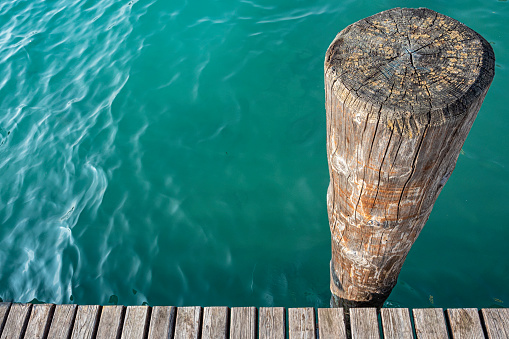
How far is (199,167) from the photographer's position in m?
5.72

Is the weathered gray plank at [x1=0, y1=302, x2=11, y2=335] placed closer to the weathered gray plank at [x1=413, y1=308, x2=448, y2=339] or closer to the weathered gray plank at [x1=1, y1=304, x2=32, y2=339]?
the weathered gray plank at [x1=1, y1=304, x2=32, y2=339]

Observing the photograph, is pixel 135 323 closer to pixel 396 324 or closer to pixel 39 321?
pixel 39 321

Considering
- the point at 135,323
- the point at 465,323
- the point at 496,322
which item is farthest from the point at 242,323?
the point at 496,322

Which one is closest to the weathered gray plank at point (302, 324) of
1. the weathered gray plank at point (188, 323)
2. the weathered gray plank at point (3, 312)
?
the weathered gray plank at point (188, 323)

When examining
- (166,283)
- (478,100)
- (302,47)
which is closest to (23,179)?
(166,283)

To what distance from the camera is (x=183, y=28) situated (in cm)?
773

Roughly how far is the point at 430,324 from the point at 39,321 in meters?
3.01

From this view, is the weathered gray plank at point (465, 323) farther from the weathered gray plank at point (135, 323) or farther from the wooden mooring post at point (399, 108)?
the weathered gray plank at point (135, 323)

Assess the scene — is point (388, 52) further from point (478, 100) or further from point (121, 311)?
point (121, 311)

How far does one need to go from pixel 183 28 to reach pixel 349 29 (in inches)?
248

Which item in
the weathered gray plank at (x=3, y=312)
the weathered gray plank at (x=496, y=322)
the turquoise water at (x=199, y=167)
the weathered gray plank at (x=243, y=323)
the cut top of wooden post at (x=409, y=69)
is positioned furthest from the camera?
the turquoise water at (x=199, y=167)

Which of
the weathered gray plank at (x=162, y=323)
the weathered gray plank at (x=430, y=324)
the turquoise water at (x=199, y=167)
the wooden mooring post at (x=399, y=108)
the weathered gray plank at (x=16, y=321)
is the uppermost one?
the wooden mooring post at (x=399, y=108)

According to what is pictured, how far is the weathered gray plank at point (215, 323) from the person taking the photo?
111 inches

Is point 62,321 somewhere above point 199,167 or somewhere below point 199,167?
above
